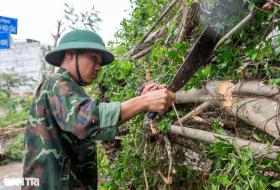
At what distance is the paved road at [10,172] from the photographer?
7.31m

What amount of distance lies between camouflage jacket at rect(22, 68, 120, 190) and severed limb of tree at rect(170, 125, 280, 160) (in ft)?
2.07

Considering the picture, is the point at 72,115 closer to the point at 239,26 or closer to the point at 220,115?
the point at 220,115

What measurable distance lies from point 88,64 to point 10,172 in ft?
24.2

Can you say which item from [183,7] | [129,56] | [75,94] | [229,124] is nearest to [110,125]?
[75,94]

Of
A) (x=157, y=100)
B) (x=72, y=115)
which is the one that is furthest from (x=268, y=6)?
(x=72, y=115)

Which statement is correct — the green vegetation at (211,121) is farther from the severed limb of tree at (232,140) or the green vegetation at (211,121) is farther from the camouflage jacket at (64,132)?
the camouflage jacket at (64,132)

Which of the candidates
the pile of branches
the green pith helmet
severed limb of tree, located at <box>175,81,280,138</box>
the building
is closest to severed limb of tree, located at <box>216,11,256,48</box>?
the pile of branches

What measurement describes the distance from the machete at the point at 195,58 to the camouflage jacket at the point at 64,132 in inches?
20.2

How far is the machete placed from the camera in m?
2.37

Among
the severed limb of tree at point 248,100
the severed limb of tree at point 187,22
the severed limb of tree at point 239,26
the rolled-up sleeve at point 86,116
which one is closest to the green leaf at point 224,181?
the severed limb of tree at point 248,100

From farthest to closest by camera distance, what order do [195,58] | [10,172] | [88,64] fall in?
1. [10,172]
2. [195,58]
3. [88,64]

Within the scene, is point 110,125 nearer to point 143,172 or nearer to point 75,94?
point 75,94

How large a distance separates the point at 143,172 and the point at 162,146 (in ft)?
0.89

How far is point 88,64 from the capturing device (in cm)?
228
